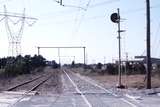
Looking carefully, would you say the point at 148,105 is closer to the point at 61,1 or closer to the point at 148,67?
the point at 61,1

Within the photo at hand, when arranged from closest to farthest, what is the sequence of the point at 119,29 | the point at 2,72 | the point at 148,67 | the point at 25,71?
the point at 148,67 → the point at 119,29 → the point at 2,72 → the point at 25,71

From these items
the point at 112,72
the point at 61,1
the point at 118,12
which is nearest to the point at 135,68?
the point at 112,72

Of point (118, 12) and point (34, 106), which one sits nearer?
point (34, 106)

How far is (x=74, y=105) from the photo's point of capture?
21.7 m

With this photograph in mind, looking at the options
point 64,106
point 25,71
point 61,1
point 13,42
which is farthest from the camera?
point 25,71

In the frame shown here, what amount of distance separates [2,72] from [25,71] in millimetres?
27709

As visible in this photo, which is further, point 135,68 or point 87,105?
point 135,68

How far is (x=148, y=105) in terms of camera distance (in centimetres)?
2170

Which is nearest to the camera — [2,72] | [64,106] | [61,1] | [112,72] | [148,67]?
[64,106]

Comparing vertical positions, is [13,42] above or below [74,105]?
above

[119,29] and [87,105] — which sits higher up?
[119,29]

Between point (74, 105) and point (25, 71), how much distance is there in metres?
83.4

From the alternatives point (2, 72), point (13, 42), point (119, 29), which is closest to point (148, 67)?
point (119, 29)

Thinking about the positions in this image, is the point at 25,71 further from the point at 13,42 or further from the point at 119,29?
the point at 119,29
